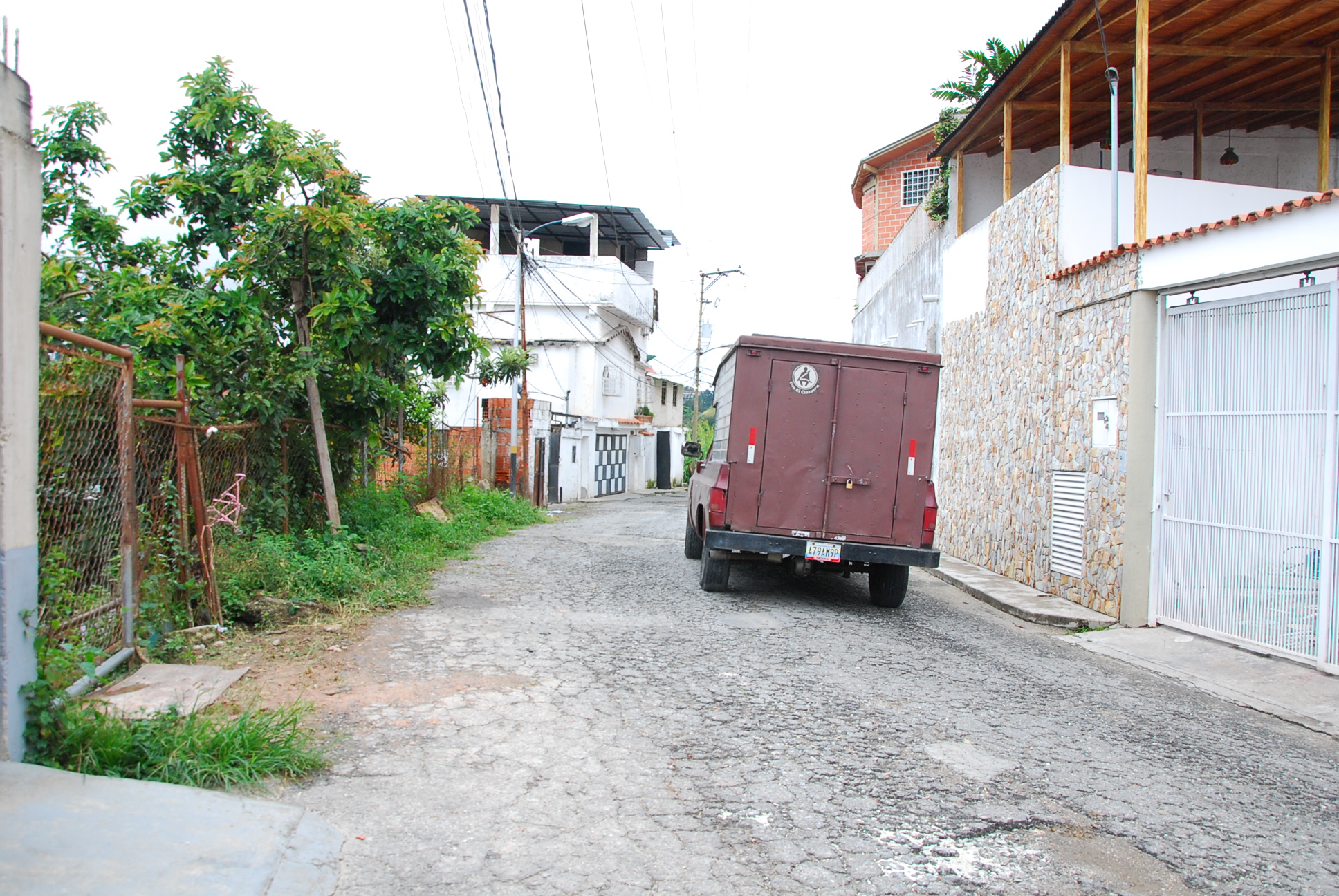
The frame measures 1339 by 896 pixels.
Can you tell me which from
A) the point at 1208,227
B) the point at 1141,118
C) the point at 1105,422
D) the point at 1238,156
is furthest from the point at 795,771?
the point at 1238,156

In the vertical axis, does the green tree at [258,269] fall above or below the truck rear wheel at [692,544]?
above

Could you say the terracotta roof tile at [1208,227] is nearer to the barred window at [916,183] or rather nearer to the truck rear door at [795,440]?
the truck rear door at [795,440]

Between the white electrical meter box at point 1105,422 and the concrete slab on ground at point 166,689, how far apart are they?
26.8 feet

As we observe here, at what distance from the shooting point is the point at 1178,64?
Result: 39.4ft

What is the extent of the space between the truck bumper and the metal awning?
24696 millimetres

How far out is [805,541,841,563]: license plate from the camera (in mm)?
8859

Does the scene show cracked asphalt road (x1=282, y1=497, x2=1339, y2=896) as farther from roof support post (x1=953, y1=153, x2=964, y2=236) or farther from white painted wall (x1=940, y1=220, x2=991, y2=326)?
roof support post (x1=953, y1=153, x2=964, y2=236)

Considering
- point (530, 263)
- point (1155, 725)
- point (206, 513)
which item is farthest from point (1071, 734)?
point (530, 263)

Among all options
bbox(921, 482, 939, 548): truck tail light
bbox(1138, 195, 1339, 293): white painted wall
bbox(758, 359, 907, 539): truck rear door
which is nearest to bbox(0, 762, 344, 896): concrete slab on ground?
bbox(758, 359, 907, 539): truck rear door

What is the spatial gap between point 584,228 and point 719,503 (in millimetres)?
29394

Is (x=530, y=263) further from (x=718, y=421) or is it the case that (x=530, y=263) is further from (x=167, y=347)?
(x=167, y=347)

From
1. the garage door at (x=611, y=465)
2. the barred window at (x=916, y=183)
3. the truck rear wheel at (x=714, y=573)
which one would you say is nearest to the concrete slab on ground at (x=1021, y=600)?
the truck rear wheel at (x=714, y=573)

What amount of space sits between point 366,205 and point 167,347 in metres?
2.56

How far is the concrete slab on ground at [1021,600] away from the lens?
893 centimetres
